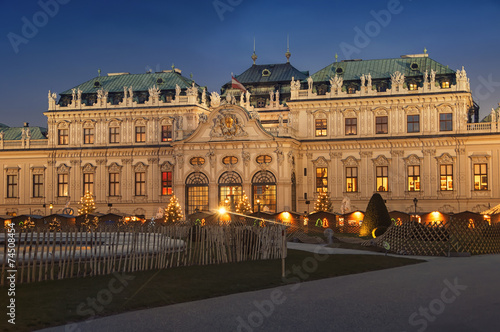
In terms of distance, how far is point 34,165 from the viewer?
7719 centimetres

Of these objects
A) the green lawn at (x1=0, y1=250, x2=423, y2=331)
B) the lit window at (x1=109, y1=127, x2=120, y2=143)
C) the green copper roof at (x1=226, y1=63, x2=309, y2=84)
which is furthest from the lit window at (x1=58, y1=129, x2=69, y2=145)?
the green lawn at (x1=0, y1=250, x2=423, y2=331)

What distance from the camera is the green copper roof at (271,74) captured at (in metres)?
81.6

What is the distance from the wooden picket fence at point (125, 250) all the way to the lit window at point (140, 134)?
4423 cm

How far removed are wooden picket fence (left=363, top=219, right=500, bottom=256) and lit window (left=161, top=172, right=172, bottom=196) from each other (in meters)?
39.0

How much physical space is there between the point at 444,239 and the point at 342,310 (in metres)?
20.3

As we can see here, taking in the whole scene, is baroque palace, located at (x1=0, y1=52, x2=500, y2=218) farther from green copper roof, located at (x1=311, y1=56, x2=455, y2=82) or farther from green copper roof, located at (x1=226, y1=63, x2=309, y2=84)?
green copper roof, located at (x1=226, y1=63, x2=309, y2=84)

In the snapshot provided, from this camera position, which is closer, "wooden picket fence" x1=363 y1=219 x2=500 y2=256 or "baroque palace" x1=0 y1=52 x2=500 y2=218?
"wooden picket fence" x1=363 y1=219 x2=500 y2=256

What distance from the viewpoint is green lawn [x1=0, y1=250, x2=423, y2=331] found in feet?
57.9

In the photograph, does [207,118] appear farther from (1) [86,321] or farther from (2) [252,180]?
(1) [86,321]

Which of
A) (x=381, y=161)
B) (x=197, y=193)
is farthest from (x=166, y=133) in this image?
(x=381, y=161)

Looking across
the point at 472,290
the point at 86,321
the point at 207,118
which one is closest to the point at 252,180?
the point at 207,118

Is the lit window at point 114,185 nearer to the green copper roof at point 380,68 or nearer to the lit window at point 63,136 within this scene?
the lit window at point 63,136

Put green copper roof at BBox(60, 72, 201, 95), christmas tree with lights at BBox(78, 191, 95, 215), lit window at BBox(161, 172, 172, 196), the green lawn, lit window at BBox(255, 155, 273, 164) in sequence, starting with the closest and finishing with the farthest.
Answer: the green lawn → christmas tree with lights at BBox(78, 191, 95, 215) → lit window at BBox(255, 155, 273, 164) → lit window at BBox(161, 172, 172, 196) → green copper roof at BBox(60, 72, 201, 95)

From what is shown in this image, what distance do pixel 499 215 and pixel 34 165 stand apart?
52.1 m
